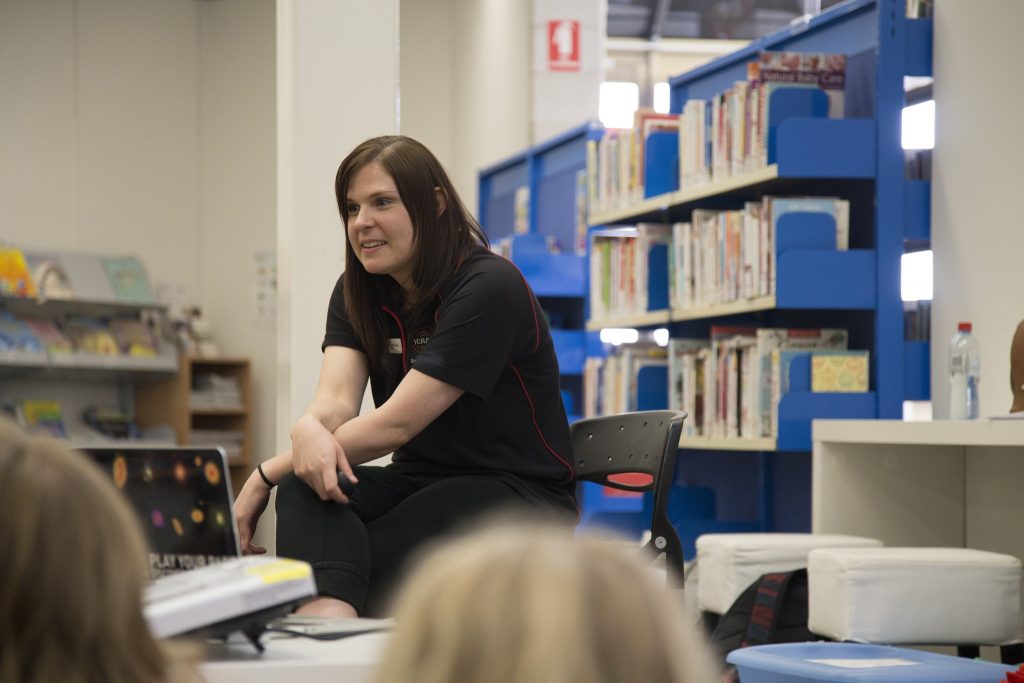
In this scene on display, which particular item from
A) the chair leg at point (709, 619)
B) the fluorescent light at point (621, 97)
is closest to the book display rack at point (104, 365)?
the fluorescent light at point (621, 97)

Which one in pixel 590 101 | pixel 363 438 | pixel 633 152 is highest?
pixel 590 101

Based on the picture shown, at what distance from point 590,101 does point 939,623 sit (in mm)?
5220

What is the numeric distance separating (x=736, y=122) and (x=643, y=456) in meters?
1.99

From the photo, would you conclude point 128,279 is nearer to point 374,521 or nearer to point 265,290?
point 265,290

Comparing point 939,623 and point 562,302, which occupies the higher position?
point 562,302

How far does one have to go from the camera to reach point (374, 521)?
2129 mm

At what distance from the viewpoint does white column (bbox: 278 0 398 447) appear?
9.75 ft

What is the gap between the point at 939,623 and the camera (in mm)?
2811

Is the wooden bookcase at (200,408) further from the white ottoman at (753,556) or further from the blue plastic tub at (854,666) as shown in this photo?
the blue plastic tub at (854,666)

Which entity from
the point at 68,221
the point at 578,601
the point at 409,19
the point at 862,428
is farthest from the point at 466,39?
the point at 578,601

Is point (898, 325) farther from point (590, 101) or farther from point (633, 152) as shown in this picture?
point (590, 101)

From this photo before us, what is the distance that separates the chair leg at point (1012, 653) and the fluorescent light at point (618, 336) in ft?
10.7

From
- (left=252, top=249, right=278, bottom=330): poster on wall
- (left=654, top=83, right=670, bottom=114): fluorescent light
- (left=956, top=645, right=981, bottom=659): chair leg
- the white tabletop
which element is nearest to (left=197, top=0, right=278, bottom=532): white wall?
(left=252, top=249, right=278, bottom=330): poster on wall

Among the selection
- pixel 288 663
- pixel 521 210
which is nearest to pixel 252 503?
pixel 288 663
